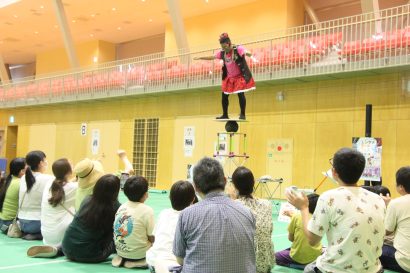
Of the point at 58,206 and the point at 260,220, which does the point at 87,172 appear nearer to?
the point at 58,206

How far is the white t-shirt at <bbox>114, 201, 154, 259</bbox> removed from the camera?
4.25 metres

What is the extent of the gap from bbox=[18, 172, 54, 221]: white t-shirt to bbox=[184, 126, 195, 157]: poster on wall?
9.97 m

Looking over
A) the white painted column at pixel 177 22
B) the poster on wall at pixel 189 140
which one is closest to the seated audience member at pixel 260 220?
the poster on wall at pixel 189 140

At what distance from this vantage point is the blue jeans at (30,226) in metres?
5.71

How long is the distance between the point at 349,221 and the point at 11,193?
4920mm

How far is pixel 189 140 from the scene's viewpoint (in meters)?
15.7

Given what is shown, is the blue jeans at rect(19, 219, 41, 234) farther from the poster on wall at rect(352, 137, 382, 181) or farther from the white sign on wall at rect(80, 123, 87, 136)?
the white sign on wall at rect(80, 123, 87, 136)

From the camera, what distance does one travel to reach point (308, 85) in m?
12.7

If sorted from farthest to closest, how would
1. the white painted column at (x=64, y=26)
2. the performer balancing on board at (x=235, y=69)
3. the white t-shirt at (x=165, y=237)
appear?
1. the white painted column at (x=64, y=26)
2. the performer balancing on board at (x=235, y=69)
3. the white t-shirt at (x=165, y=237)

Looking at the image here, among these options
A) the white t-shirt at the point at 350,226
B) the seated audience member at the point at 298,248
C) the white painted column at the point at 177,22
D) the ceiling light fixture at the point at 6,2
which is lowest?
the seated audience member at the point at 298,248

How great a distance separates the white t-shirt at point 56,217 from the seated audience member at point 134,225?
2.91 ft

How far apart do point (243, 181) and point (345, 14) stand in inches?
596

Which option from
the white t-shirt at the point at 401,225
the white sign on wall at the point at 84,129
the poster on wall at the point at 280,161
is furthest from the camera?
the white sign on wall at the point at 84,129

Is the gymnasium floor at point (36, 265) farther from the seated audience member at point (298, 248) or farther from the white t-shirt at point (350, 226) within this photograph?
the white t-shirt at point (350, 226)
